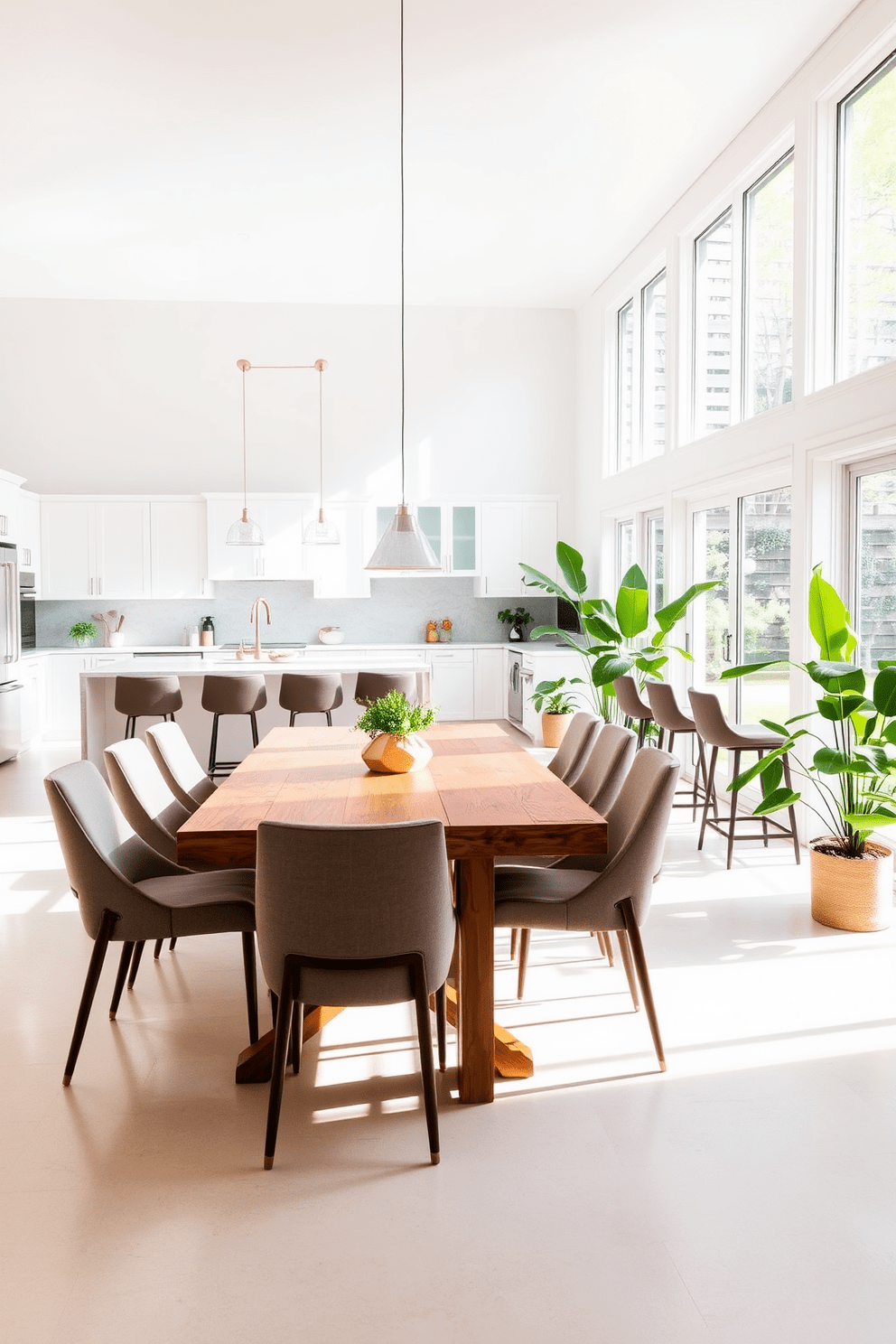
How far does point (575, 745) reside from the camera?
406cm

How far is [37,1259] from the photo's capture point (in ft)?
6.96

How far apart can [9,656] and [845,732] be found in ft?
21.7

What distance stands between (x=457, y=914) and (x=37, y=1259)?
50.3 inches

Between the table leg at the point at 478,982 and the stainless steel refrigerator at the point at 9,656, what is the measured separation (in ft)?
20.2

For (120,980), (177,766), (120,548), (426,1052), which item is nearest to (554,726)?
(120,548)

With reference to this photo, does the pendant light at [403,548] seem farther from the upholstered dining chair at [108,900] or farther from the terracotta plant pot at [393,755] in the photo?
the upholstered dining chair at [108,900]

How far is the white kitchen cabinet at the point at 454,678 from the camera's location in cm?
961

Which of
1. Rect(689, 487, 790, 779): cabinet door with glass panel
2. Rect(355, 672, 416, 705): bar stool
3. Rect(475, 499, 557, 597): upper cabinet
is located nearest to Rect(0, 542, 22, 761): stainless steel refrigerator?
Rect(355, 672, 416, 705): bar stool

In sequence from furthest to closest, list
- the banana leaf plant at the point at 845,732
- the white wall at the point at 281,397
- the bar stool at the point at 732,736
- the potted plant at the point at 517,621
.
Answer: the potted plant at the point at 517,621 → the white wall at the point at 281,397 → the bar stool at the point at 732,736 → the banana leaf plant at the point at 845,732

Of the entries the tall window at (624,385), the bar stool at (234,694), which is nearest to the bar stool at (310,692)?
the bar stool at (234,694)

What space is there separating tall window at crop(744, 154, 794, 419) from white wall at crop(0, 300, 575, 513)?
404cm

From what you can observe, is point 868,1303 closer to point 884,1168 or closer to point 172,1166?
point 884,1168

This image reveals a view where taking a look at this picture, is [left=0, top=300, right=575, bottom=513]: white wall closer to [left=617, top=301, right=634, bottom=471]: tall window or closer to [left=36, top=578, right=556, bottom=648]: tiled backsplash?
[left=36, top=578, right=556, bottom=648]: tiled backsplash

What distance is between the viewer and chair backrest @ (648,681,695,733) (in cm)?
557
